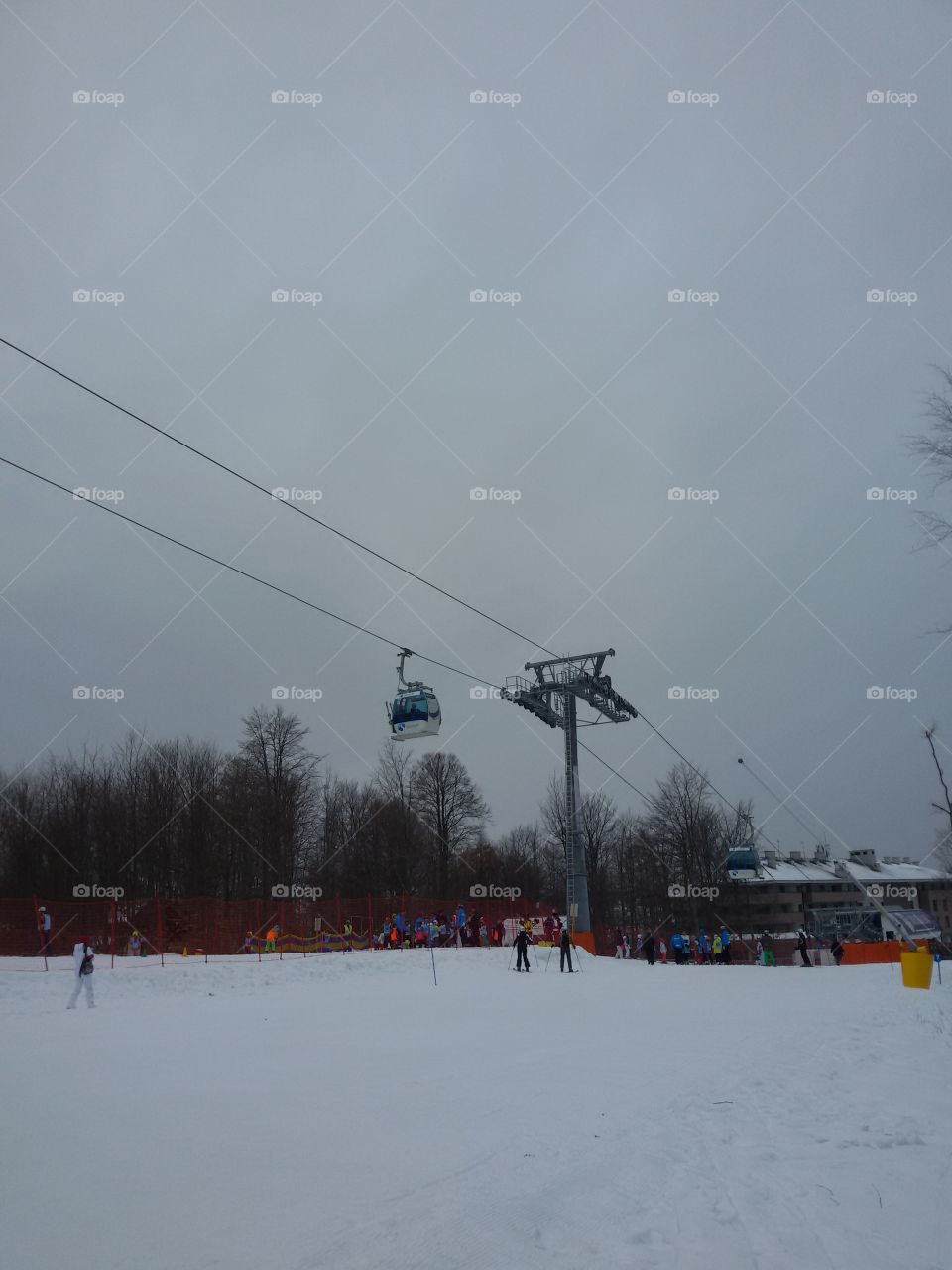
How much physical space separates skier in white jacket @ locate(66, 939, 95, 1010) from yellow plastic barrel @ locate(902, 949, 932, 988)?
17.8 metres

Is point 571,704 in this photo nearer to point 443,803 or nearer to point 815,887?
point 443,803

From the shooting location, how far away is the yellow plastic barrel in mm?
21156

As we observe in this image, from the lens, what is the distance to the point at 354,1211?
5.91 m

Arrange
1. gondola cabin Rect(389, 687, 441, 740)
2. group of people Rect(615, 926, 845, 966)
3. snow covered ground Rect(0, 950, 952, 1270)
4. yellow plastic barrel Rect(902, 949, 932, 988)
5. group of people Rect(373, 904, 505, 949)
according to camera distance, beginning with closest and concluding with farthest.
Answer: snow covered ground Rect(0, 950, 952, 1270) < yellow plastic barrel Rect(902, 949, 932, 988) < gondola cabin Rect(389, 687, 441, 740) < group of people Rect(373, 904, 505, 949) < group of people Rect(615, 926, 845, 966)

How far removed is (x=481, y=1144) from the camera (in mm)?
7516

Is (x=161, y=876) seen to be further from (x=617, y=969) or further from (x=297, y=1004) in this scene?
(x=297, y=1004)

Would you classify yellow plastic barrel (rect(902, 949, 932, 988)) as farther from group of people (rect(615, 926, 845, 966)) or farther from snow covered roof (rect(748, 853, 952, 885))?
snow covered roof (rect(748, 853, 952, 885))

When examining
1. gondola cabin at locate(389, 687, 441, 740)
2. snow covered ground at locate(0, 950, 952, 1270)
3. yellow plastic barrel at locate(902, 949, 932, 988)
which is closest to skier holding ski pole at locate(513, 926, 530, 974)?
gondola cabin at locate(389, 687, 441, 740)

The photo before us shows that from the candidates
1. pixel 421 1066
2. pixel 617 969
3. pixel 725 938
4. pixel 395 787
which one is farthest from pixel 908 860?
pixel 421 1066

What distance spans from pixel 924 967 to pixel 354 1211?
18894mm

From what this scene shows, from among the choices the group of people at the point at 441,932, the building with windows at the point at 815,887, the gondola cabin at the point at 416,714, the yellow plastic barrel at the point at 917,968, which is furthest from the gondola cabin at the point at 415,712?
the building with windows at the point at 815,887

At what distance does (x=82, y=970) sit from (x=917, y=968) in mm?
18109

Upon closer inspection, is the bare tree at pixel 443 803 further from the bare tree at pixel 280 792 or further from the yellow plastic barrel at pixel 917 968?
the yellow plastic barrel at pixel 917 968

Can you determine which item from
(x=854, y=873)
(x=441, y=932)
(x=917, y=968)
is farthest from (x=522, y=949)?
(x=854, y=873)
